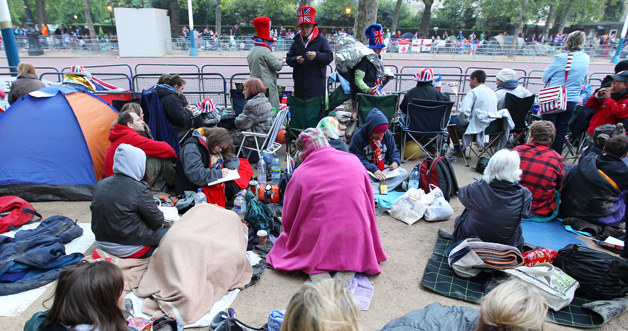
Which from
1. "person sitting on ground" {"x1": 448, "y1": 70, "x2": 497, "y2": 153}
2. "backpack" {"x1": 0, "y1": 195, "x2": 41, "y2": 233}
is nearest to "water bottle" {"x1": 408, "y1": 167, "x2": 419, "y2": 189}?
"person sitting on ground" {"x1": 448, "y1": 70, "x2": 497, "y2": 153}

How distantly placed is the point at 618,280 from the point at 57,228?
17.1ft

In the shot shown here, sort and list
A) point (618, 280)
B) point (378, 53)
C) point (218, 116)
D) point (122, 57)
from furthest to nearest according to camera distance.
A: 1. point (122, 57)
2. point (378, 53)
3. point (218, 116)
4. point (618, 280)

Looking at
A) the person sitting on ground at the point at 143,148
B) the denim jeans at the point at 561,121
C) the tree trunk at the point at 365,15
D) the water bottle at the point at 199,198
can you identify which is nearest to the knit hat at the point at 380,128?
the water bottle at the point at 199,198

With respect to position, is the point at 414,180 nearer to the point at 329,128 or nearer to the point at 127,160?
the point at 329,128

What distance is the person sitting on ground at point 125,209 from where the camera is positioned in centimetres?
317

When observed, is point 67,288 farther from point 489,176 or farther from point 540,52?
point 540,52

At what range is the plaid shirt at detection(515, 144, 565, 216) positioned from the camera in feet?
14.6

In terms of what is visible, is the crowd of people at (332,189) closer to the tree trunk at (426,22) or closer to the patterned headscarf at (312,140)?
the patterned headscarf at (312,140)

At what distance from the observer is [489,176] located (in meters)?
3.58

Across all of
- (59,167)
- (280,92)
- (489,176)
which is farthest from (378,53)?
(59,167)

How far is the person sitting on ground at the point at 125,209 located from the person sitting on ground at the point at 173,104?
2577mm

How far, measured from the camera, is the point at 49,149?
4.91 m

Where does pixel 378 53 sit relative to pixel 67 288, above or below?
above

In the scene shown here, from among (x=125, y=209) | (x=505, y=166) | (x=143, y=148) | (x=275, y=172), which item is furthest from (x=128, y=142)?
(x=505, y=166)
